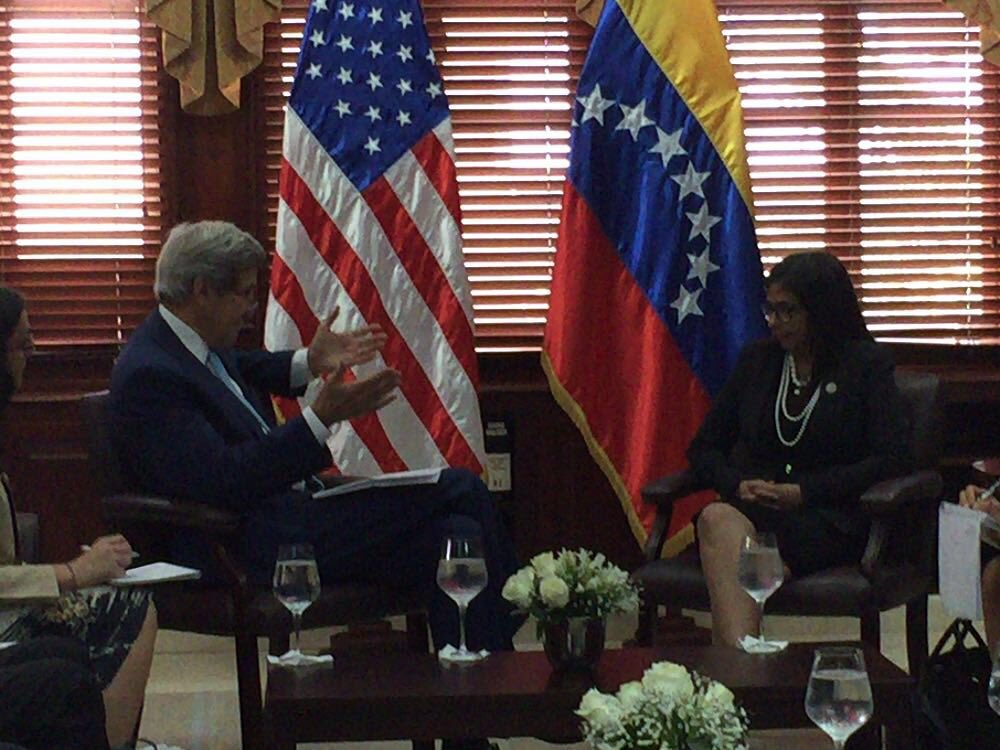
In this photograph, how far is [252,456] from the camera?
353 cm

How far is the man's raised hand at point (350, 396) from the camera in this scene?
3551 millimetres

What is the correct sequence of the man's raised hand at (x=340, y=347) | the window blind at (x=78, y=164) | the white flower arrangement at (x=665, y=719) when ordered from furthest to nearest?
the window blind at (x=78, y=164) → the man's raised hand at (x=340, y=347) → the white flower arrangement at (x=665, y=719)

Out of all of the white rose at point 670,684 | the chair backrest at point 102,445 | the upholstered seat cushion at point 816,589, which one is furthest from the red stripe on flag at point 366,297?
the white rose at point 670,684

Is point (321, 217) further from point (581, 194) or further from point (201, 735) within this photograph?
point (201, 735)

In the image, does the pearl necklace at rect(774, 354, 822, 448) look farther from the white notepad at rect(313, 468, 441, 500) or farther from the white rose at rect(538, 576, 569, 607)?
the white rose at rect(538, 576, 569, 607)

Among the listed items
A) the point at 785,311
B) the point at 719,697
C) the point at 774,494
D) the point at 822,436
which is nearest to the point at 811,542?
the point at 774,494

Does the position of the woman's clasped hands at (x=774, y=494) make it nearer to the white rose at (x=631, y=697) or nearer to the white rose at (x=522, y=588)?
the white rose at (x=522, y=588)

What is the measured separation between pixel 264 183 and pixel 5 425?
1.05 meters

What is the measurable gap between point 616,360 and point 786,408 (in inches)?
28.4

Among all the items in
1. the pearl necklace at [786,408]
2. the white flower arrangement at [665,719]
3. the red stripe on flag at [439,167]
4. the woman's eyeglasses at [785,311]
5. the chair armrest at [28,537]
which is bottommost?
the chair armrest at [28,537]

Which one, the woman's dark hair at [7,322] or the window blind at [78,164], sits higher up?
the window blind at [78,164]

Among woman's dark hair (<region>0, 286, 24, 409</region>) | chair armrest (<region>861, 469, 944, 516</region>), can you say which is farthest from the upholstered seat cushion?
woman's dark hair (<region>0, 286, 24, 409</region>)

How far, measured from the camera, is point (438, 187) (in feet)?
15.0

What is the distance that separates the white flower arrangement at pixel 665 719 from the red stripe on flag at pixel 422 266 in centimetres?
269
